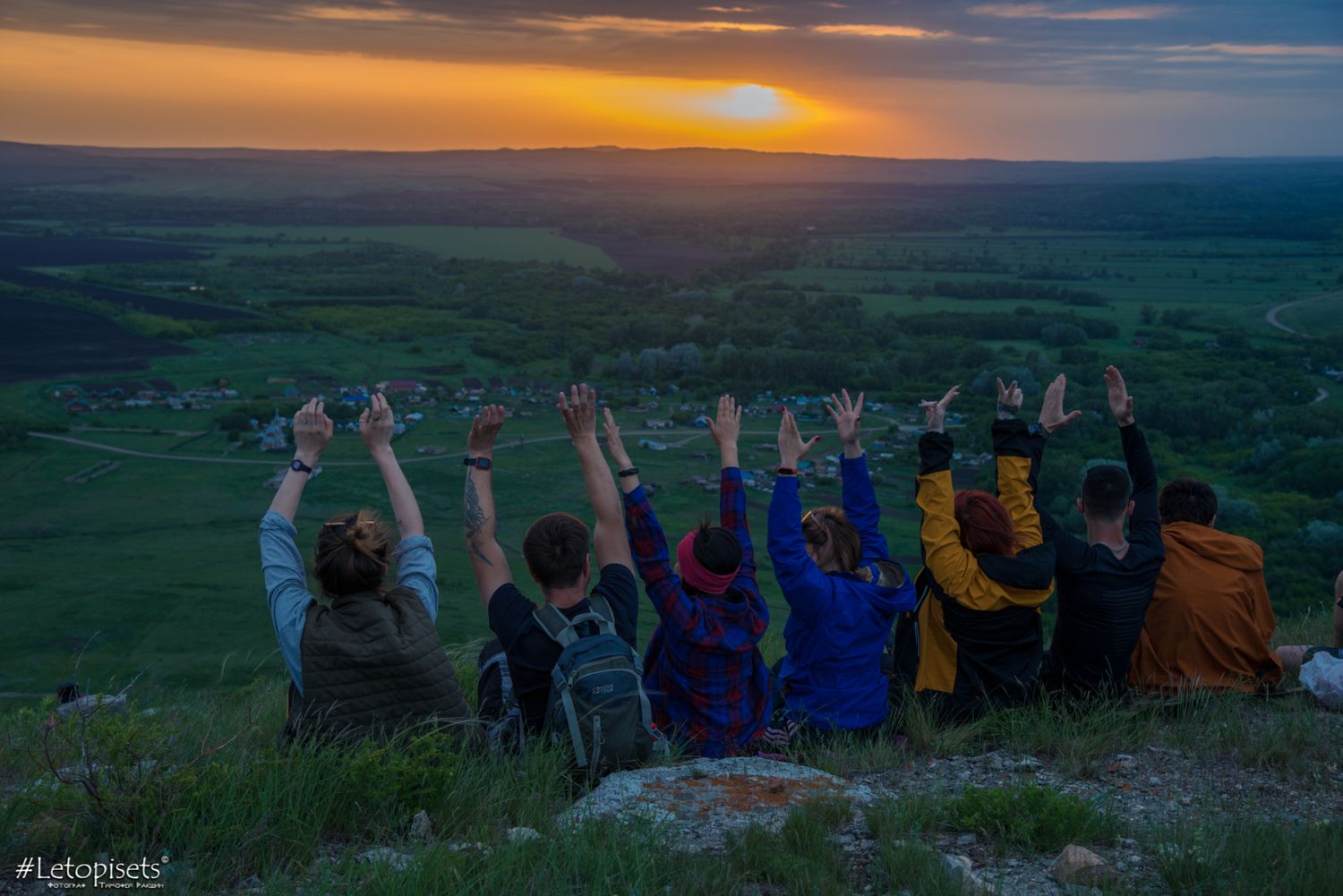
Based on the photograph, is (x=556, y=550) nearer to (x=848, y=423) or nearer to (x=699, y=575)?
(x=699, y=575)

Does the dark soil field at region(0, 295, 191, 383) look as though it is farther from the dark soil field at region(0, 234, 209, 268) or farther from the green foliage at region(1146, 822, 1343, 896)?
the green foliage at region(1146, 822, 1343, 896)

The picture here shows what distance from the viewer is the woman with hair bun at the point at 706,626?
362 centimetres

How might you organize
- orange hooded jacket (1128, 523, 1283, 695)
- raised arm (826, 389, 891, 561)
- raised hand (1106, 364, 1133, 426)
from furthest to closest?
1. raised hand (1106, 364, 1133, 426)
2. orange hooded jacket (1128, 523, 1283, 695)
3. raised arm (826, 389, 891, 561)

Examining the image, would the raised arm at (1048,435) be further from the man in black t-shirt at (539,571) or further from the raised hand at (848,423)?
the man in black t-shirt at (539,571)

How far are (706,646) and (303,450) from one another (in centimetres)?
163

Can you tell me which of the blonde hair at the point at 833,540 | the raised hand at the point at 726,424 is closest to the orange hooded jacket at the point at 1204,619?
the blonde hair at the point at 833,540

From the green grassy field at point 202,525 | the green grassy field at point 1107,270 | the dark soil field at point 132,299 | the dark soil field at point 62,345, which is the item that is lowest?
the green grassy field at point 202,525

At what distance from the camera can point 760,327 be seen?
72.0m

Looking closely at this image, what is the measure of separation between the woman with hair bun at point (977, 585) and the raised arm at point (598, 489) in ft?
3.80

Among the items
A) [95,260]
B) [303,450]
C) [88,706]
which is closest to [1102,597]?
[303,450]

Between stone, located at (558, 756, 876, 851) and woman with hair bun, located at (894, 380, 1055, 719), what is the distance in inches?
32.4

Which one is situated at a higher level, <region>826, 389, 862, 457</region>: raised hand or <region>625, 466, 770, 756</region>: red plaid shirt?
<region>826, 389, 862, 457</region>: raised hand

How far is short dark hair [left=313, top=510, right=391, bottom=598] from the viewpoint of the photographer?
321 centimetres

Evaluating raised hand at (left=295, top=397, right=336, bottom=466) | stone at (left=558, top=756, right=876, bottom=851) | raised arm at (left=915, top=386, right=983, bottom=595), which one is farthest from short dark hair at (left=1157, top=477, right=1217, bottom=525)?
raised hand at (left=295, top=397, right=336, bottom=466)
